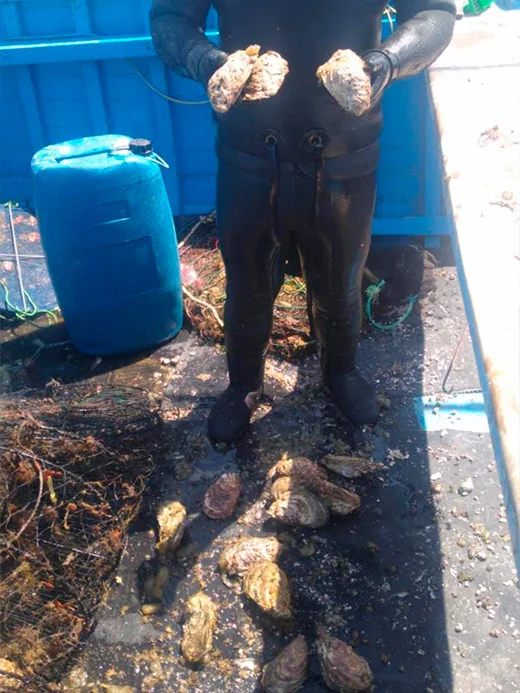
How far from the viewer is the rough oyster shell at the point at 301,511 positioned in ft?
9.29

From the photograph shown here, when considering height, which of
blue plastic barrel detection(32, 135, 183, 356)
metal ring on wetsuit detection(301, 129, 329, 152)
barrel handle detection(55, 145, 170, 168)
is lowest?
blue plastic barrel detection(32, 135, 183, 356)

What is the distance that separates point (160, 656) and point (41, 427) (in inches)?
40.5

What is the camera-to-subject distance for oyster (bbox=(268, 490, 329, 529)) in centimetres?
283

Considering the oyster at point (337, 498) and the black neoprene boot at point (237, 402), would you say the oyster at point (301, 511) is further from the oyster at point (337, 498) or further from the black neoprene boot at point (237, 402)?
the black neoprene boot at point (237, 402)

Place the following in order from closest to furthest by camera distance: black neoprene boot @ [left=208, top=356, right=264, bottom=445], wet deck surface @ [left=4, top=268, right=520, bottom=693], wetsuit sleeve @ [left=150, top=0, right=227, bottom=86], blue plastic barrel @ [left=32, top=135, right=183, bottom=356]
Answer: wet deck surface @ [left=4, top=268, right=520, bottom=693], wetsuit sleeve @ [left=150, top=0, right=227, bottom=86], black neoprene boot @ [left=208, top=356, right=264, bottom=445], blue plastic barrel @ [left=32, top=135, right=183, bottom=356]

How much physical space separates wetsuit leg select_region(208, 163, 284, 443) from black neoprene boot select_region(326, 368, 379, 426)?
1.32 ft

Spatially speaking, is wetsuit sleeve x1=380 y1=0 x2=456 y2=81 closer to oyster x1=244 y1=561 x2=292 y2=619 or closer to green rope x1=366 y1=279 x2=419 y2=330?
green rope x1=366 y1=279 x2=419 y2=330

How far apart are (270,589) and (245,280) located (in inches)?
51.5

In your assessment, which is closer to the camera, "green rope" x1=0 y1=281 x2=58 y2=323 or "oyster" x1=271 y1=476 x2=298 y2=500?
"oyster" x1=271 y1=476 x2=298 y2=500

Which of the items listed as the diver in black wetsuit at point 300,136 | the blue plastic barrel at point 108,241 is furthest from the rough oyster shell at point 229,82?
the blue plastic barrel at point 108,241

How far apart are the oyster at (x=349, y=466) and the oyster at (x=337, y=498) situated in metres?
0.14

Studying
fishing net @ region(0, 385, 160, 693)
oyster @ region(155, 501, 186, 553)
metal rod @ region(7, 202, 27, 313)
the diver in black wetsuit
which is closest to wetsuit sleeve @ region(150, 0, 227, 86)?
the diver in black wetsuit

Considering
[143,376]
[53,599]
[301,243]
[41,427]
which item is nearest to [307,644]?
[53,599]

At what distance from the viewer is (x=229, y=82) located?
231cm
